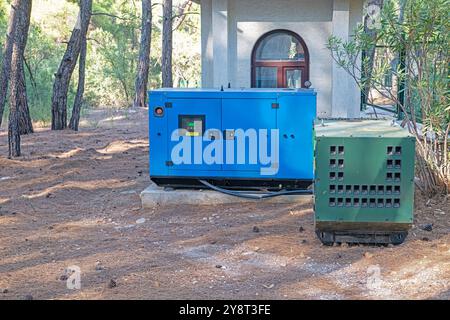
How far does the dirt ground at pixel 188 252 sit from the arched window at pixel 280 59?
4.23 m

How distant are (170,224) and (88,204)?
75.0 inches

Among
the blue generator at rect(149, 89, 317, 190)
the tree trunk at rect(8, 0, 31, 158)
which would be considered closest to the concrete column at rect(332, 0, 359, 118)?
the blue generator at rect(149, 89, 317, 190)

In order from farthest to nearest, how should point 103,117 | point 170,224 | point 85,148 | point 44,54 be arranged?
point 44,54 → point 103,117 → point 85,148 → point 170,224

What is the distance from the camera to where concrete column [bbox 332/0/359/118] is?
43.4 feet

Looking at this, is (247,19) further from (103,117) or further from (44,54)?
(44,54)

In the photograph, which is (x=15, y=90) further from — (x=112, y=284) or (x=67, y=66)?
(x=112, y=284)

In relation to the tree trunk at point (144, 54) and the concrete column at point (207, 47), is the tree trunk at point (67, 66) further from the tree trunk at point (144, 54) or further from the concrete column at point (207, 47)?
the tree trunk at point (144, 54)

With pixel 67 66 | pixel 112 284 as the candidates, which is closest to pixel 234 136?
pixel 112 284

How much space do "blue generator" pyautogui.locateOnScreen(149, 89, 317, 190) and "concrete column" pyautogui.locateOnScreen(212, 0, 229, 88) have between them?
15.0 feet

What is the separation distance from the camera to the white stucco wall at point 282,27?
1335 centimetres

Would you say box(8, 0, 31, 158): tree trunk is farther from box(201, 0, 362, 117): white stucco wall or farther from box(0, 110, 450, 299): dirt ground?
box(201, 0, 362, 117): white stucco wall

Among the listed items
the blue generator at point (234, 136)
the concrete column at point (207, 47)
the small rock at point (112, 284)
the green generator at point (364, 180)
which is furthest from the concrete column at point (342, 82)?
the small rock at point (112, 284)

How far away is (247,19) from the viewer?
13.6 meters
